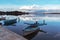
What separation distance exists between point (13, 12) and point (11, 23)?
232 ft

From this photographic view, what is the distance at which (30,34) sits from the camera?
15617mm

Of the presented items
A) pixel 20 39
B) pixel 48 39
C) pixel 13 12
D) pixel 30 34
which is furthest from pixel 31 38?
pixel 13 12

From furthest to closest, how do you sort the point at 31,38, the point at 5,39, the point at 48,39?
the point at 48,39 < the point at 31,38 < the point at 5,39

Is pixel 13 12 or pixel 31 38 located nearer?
pixel 31 38

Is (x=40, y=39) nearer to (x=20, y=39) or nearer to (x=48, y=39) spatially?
(x=48, y=39)

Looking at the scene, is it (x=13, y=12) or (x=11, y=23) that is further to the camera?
(x=13, y=12)

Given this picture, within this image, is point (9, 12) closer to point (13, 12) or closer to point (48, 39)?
point (13, 12)

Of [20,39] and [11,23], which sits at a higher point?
[20,39]

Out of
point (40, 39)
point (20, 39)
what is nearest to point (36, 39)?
point (40, 39)

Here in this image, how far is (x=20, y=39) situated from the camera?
334 inches

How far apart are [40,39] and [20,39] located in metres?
7.39

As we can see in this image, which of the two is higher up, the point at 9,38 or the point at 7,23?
the point at 9,38

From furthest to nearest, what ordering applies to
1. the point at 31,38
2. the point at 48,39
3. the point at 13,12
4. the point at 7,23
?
→ 1. the point at 13,12
2. the point at 7,23
3. the point at 48,39
4. the point at 31,38

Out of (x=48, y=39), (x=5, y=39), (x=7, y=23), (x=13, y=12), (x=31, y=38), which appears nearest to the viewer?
(x=5, y=39)
